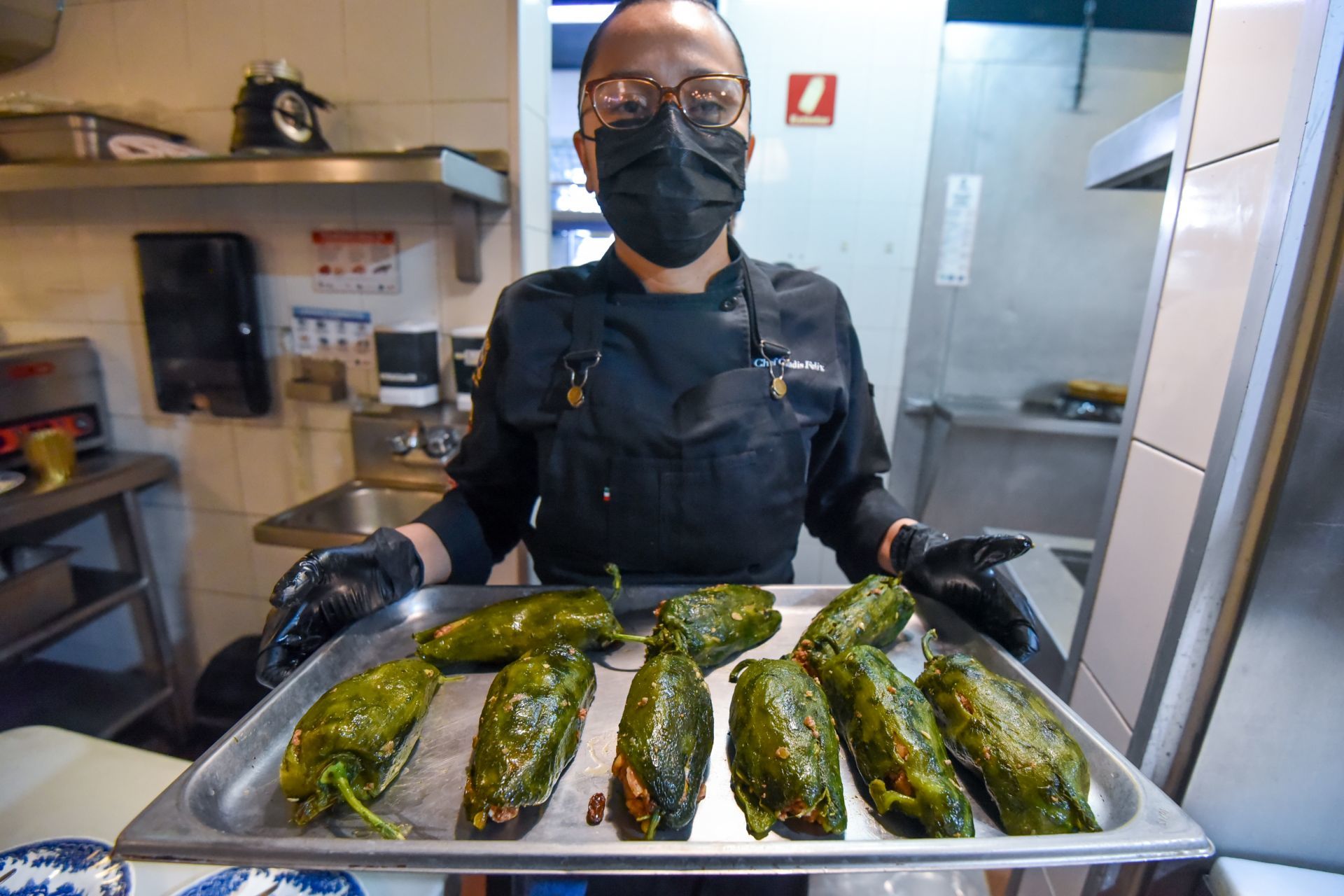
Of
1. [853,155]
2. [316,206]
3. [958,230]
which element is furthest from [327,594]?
[958,230]

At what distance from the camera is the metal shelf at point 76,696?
2320 millimetres

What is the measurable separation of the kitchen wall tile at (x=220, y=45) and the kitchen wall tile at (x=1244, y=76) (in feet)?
9.05

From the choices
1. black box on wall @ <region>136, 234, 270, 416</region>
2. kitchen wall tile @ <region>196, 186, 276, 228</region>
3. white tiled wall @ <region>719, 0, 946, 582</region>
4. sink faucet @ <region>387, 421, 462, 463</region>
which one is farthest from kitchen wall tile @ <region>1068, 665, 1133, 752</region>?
kitchen wall tile @ <region>196, 186, 276, 228</region>

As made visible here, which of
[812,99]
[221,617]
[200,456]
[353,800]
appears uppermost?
[812,99]

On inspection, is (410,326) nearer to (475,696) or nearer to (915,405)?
(475,696)

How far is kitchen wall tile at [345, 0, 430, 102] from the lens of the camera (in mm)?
2064

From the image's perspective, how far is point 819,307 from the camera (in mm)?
1333

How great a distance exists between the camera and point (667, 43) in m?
1.12

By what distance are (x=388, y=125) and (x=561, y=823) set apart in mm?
2302

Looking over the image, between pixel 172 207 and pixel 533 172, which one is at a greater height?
pixel 533 172

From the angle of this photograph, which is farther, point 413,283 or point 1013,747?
point 413,283

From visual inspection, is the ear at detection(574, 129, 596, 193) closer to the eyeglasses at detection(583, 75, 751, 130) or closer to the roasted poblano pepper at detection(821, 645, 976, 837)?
the eyeglasses at detection(583, 75, 751, 130)

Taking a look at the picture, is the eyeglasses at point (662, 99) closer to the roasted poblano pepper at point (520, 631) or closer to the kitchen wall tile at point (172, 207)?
the roasted poblano pepper at point (520, 631)

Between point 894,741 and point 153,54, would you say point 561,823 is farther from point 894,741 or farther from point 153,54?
point 153,54
